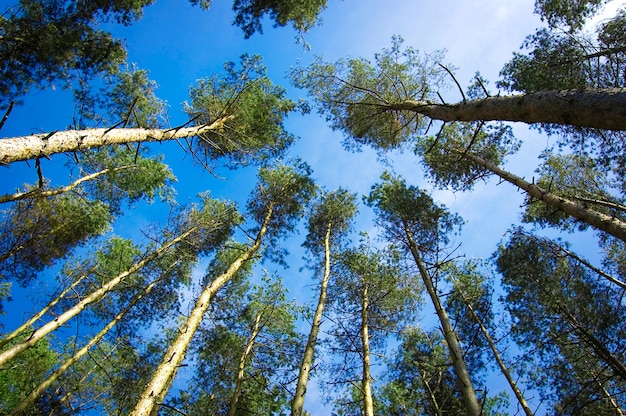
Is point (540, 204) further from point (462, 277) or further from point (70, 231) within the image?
point (70, 231)

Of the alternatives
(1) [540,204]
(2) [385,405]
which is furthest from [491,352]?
(1) [540,204]

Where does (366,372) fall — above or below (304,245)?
below

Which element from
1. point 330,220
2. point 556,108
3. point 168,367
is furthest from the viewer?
point 330,220

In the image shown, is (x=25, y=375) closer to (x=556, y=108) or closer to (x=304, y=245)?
(x=304, y=245)

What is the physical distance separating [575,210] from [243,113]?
8.25 meters

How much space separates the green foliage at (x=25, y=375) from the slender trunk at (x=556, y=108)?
13.8 m

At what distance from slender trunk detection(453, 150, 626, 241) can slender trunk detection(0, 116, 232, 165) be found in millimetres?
5586

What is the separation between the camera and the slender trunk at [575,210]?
5.55 metres

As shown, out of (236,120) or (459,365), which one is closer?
(459,365)

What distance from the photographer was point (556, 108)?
12.0 ft

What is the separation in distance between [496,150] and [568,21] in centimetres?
390

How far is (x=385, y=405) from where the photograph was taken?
38.7ft

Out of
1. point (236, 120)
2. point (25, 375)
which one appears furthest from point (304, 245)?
point (25, 375)

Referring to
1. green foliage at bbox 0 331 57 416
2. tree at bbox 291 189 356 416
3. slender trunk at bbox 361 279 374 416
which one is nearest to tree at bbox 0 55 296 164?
tree at bbox 291 189 356 416
